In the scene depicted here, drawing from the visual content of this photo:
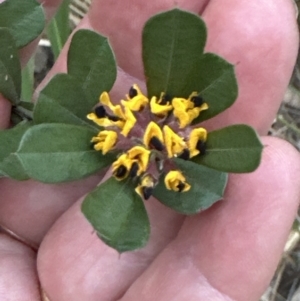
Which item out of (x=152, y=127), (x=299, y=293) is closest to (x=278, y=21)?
(x=152, y=127)

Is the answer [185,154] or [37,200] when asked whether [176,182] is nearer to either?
[185,154]

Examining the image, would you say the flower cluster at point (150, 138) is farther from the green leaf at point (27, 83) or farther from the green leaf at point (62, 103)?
the green leaf at point (27, 83)

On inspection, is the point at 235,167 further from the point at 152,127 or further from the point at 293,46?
the point at 293,46

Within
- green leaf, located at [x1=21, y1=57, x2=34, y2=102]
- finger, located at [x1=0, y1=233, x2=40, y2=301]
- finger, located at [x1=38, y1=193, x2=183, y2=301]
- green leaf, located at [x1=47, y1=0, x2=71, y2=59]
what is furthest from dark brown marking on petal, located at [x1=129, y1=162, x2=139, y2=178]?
green leaf, located at [x1=47, y1=0, x2=71, y2=59]

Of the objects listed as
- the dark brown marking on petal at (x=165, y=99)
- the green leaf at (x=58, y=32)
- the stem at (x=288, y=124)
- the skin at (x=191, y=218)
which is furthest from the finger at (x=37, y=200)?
the stem at (x=288, y=124)

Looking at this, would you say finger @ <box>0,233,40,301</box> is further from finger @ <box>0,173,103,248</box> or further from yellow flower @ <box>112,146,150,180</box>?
yellow flower @ <box>112,146,150,180</box>
